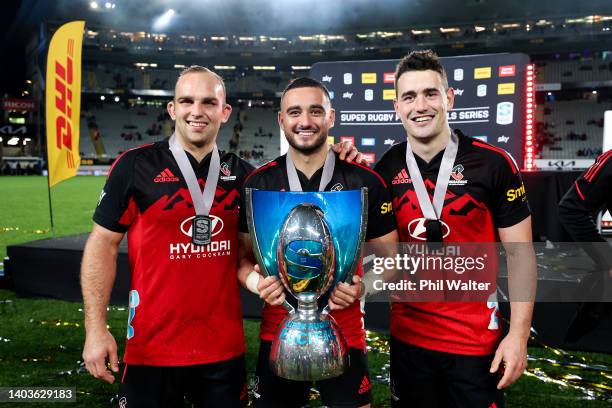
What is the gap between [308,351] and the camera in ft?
4.95

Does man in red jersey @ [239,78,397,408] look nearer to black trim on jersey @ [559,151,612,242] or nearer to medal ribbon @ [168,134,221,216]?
medal ribbon @ [168,134,221,216]

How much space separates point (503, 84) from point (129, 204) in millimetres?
4908

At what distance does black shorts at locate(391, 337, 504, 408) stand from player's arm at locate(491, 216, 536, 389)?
9cm

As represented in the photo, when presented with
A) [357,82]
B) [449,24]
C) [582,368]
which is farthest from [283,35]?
[582,368]

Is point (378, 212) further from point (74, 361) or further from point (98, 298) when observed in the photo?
point (74, 361)

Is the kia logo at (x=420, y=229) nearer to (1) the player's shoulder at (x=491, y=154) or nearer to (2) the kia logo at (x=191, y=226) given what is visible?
(1) the player's shoulder at (x=491, y=154)

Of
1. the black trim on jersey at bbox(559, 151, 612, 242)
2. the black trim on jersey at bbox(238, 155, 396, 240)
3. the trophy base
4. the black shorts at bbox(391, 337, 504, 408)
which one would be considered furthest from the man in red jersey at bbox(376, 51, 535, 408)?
the black trim on jersey at bbox(559, 151, 612, 242)

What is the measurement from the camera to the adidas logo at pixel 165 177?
2.20m

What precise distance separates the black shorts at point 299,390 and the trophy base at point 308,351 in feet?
1.63

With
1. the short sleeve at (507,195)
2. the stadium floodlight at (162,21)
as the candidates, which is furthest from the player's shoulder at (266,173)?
the stadium floodlight at (162,21)

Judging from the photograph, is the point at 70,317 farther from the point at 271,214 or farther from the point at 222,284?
the point at 271,214

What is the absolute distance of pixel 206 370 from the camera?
2146mm

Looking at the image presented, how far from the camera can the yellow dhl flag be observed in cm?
597

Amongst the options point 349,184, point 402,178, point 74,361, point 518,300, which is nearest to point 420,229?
point 402,178
